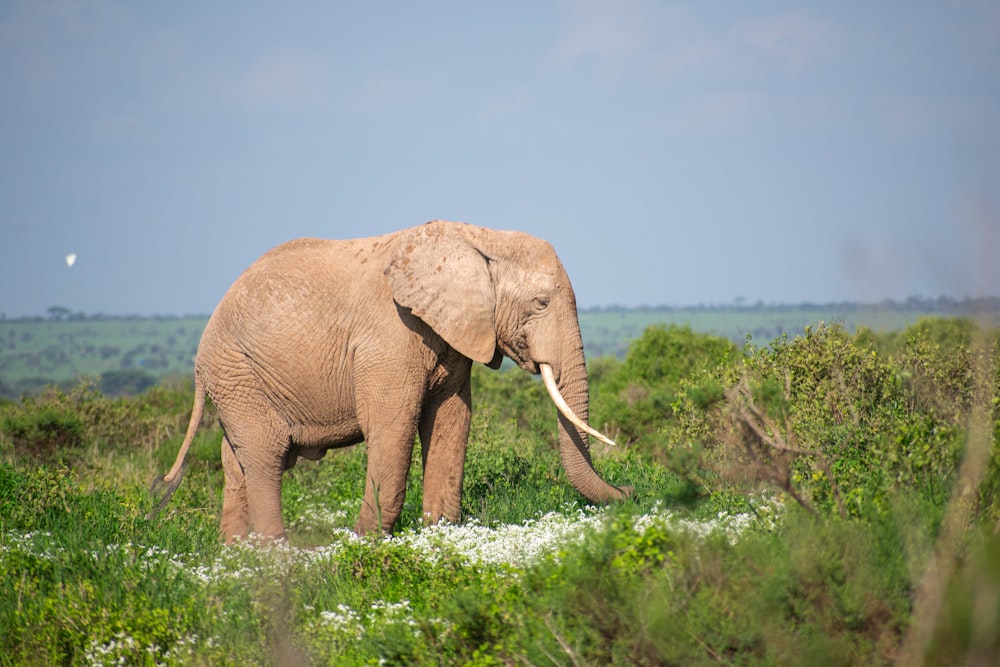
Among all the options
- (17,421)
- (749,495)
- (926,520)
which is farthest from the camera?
(17,421)

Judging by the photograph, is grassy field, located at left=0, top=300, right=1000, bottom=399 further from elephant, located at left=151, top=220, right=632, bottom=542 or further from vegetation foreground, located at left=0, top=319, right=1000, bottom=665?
elephant, located at left=151, top=220, right=632, bottom=542

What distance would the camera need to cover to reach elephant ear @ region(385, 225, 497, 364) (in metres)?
7.91

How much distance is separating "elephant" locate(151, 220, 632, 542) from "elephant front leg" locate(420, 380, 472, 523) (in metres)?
0.01

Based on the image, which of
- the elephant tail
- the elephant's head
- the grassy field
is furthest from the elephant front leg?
the grassy field

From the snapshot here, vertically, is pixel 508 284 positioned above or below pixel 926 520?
above

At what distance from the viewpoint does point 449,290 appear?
26.0 ft

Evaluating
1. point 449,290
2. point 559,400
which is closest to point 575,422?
point 559,400

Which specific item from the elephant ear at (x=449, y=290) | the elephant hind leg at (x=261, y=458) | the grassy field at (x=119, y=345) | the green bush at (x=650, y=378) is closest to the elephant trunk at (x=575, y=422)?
the elephant ear at (x=449, y=290)

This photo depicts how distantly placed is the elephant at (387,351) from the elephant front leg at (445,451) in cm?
1

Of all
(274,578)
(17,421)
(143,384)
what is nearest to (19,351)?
(143,384)

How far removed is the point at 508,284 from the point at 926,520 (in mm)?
3708

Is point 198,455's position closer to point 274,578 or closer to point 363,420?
point 363,420

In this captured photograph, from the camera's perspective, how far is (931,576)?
4.41 m

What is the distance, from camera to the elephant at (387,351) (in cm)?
803
